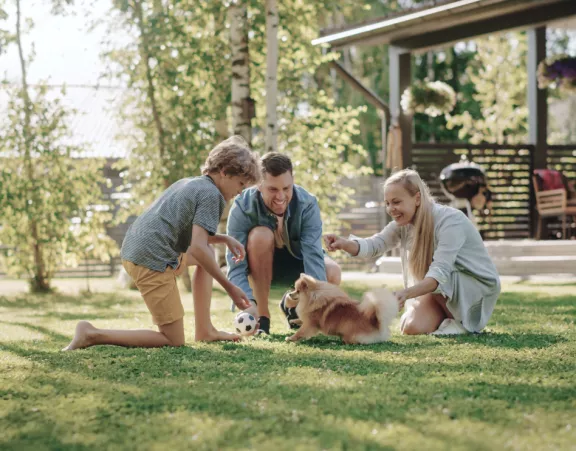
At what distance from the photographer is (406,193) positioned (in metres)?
4.86

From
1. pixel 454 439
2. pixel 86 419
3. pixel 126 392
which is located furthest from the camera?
pixel 126 392

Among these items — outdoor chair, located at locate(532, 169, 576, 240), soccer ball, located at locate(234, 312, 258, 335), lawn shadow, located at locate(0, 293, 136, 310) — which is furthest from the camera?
outdoor chair, located at locate(532, 169, 576, 240)

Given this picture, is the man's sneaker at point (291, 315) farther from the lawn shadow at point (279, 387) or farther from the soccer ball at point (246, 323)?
the lawn shadow at point (279, 387)

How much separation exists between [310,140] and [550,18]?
401cm

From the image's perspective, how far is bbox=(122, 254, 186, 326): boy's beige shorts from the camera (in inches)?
177

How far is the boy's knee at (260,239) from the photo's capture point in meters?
5.19

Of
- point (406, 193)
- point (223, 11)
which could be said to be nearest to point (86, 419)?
point (406, 193)

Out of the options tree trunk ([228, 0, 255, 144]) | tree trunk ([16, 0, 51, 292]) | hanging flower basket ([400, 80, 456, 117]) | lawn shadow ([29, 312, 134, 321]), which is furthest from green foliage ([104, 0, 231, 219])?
lawn shadow ([29, 312, 134, 321])

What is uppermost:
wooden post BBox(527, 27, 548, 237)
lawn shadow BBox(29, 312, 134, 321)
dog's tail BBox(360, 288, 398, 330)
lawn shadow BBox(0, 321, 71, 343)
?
wooden post BBox(527, 27, 548, 237)

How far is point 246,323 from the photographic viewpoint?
4.91 metres

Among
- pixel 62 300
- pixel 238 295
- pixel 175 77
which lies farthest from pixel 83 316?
pixel 175 77

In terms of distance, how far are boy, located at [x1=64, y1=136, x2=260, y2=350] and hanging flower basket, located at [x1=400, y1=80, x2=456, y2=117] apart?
27.4ft

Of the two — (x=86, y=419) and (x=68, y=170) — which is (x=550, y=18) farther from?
(x=86, y=419)

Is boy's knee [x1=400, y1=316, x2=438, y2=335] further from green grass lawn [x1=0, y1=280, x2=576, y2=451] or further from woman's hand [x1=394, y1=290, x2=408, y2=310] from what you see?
woman's hand [x1=394, y1=290, x2=408, y2=310]
